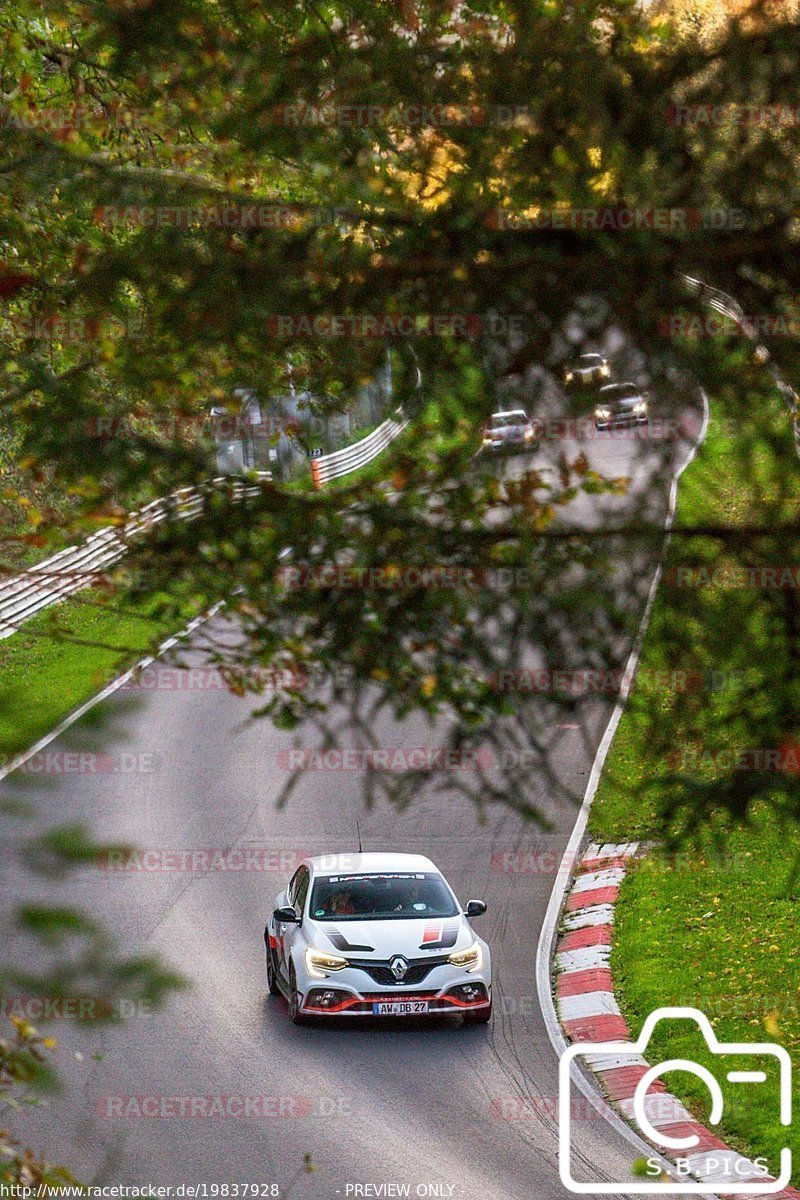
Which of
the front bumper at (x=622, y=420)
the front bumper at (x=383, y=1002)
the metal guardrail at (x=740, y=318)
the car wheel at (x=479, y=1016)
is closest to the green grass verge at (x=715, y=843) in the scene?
the metal guardrail at (x=740, y=318)

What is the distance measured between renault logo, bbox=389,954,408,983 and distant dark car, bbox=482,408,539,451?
9005mm

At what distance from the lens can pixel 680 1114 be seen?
12.3 m

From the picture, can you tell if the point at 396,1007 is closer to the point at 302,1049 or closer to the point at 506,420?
the point at 302,1049

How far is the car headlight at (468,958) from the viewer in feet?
45.3

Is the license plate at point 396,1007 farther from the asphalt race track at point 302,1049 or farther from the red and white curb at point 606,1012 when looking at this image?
the red and white curb at point 606,1012

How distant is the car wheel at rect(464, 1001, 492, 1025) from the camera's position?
14188mm

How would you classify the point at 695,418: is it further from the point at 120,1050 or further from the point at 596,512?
the point at 120,1050

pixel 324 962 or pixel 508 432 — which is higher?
pixel 508 432

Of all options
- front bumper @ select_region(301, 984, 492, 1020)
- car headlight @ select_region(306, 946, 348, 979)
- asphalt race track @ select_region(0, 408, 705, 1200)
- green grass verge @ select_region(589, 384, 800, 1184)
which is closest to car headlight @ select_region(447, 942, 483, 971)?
front bumper @ select_region(301, 984, 492, 1020)

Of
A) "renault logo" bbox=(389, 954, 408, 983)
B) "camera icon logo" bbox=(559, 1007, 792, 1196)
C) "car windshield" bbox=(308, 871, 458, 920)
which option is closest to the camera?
"camera icon logo" bbox=(559, 1007, 792, 1196)

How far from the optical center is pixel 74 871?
10.8ft

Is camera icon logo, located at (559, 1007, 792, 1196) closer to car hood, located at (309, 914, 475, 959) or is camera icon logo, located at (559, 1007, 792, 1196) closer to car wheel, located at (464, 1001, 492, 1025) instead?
car wheel, located at (464, 1001, 492, 1025)

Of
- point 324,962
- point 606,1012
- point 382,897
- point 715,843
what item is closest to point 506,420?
point 715,843

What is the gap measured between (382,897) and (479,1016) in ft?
4.88
